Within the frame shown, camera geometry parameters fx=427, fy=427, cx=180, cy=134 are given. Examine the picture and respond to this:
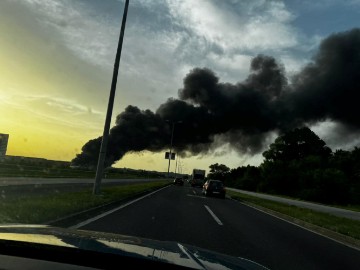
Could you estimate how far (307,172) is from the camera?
70.9m

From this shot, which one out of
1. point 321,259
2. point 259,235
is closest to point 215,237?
point 259,235

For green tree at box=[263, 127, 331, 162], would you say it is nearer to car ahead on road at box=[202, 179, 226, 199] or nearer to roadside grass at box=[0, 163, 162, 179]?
roadside grass at box=[0, 163, 162, 179]

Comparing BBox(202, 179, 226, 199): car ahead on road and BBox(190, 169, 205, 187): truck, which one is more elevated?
BBox(190, 169, 205, 187): truck

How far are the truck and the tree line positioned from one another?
50.1 feet

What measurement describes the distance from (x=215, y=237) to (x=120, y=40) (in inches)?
537

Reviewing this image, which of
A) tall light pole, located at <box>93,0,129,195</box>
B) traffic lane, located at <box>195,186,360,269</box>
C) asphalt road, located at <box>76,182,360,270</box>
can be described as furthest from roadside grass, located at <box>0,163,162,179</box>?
traffic lane, located at <box>195,186,360,269</box>

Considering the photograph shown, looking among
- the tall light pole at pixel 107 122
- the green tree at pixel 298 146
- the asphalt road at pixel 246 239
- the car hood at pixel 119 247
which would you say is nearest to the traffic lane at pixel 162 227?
the asphalt road at pixel 246 239

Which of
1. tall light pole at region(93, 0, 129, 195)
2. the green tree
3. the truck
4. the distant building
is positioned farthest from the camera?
the green tree

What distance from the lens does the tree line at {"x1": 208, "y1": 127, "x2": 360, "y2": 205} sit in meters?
60.3

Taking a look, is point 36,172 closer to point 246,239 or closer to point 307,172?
point 307,172

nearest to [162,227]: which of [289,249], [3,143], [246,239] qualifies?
[246,239]

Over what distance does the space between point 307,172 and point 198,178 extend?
1822 centimetres

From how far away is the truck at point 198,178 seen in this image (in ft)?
224

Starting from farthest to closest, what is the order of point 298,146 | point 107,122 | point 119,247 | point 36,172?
point 298,146
point 36,172
point 107,122
point 119,247
